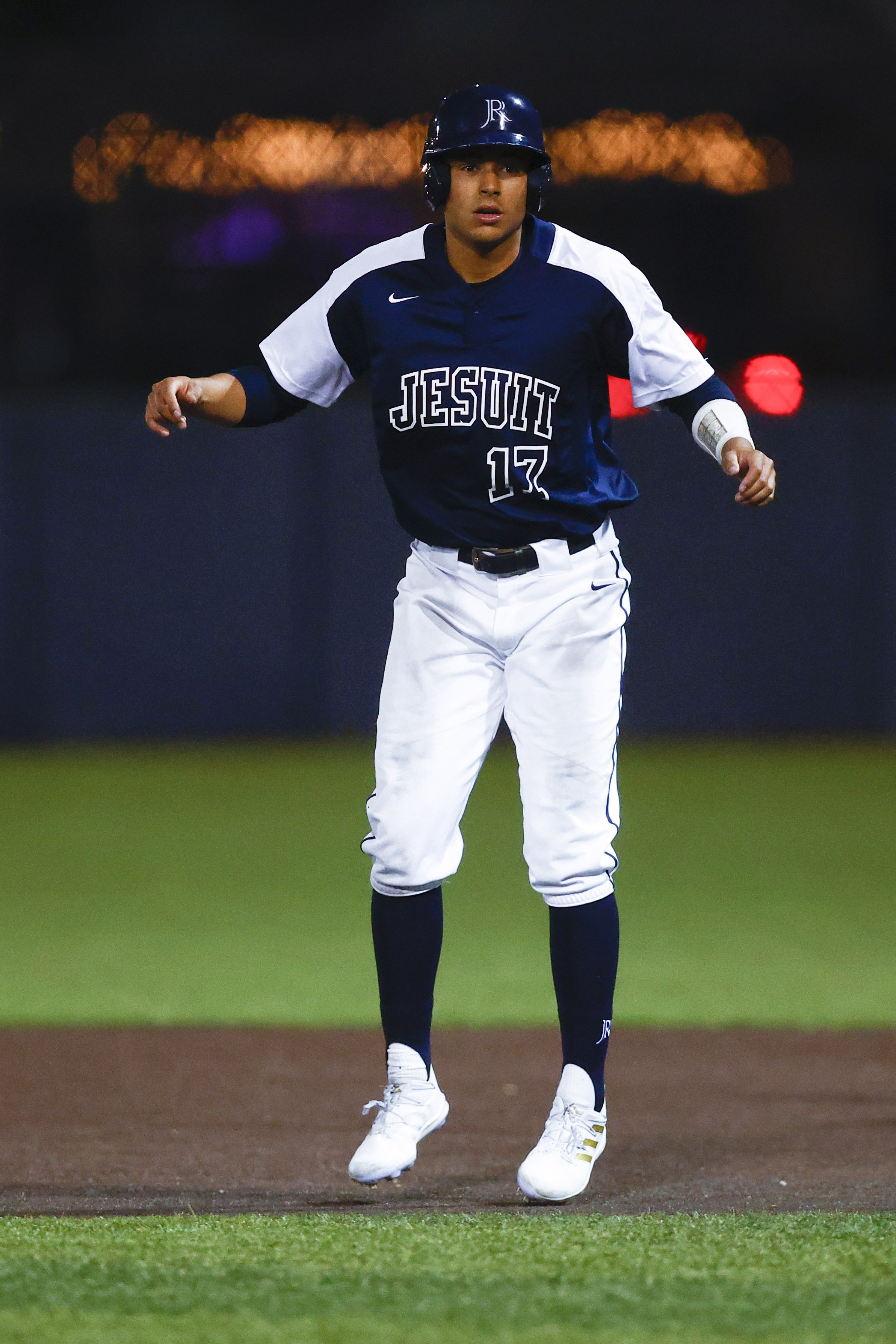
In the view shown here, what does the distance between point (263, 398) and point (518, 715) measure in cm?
80

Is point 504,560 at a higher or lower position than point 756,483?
lower

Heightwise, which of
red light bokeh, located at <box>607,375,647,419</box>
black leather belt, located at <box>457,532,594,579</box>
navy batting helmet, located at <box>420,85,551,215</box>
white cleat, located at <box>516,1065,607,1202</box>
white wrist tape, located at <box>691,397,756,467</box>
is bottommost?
white cleat, located at <box>516,1065,607,1202</box>

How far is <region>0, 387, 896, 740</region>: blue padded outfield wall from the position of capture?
1181cm

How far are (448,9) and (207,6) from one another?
196 cm

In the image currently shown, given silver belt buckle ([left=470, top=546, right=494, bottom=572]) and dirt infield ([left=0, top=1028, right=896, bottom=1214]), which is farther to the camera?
silver belt buckle ([left=470, top=546, right=494, bottom=572])

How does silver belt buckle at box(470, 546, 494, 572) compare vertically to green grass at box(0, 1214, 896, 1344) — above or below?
above

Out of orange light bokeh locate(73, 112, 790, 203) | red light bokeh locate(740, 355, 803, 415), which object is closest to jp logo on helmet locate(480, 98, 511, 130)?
red light bokeh locate(740, 355, 803, 415)

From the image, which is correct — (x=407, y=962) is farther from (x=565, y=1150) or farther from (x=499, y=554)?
(x=499, y=554)

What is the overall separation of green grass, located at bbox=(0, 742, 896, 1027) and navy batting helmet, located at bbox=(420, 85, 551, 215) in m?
2.36

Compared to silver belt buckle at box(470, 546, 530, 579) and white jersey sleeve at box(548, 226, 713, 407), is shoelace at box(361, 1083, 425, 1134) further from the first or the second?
white jersey sleeve at box(548, 226, 713, 407)

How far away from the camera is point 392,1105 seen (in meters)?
3.38

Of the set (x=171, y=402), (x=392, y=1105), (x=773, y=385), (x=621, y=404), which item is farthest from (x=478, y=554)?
(x=773, y=385)

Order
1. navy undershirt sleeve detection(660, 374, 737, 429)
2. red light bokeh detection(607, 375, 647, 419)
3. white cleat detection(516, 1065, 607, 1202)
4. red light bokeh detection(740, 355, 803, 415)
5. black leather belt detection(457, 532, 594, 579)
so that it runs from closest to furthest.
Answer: white cleat detection(516, 1065, 607, 1202) < black leather belt detection(457, 532, 594, 579) < navy undershirt sleeve detection(660, 374, 737, 429) < red light bokeh detection(607, 375, 647, 419) < red light bokeh detection(740, 355, 803, 415)

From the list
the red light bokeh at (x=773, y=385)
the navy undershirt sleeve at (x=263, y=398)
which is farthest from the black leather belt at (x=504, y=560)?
the red light bokeh at (x=773, y=385)
